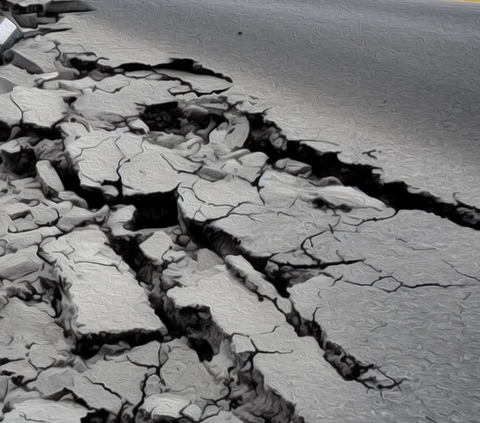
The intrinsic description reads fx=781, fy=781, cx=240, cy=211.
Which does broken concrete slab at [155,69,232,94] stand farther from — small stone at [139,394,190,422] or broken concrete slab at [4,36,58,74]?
small stone at [139,394,190,422]

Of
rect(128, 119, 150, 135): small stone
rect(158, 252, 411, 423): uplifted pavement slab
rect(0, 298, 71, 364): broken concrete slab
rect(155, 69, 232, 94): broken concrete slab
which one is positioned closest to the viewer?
rect(158, 252, 411, 423): uplifted pavement slab

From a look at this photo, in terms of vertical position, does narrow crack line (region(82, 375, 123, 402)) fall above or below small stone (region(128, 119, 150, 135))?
below

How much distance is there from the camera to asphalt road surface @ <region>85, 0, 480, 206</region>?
1.48 metres

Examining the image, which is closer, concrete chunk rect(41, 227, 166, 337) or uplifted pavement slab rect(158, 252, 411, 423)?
uplifted pavement slab rect(158, 252, 411, 423)

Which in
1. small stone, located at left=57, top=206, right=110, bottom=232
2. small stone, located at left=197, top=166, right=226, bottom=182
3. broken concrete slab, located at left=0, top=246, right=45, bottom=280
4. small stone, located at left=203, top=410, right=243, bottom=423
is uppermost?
small stone, located at left=197, top=166, right=226, bottom=182

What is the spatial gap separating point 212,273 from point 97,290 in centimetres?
18

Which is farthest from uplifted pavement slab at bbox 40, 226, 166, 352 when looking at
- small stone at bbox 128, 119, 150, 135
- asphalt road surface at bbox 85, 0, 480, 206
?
asphalt road surface at bbox 85, 0, 480, 206

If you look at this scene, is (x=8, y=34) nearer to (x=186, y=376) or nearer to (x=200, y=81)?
(x=200, y=81)

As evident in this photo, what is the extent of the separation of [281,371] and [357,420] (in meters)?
0.13

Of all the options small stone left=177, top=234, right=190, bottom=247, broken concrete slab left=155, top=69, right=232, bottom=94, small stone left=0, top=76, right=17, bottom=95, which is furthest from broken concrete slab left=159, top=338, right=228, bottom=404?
small stone left=0, top=76, right=17, bottom=95

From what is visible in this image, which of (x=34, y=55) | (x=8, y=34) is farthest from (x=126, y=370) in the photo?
(x=8, y=34)

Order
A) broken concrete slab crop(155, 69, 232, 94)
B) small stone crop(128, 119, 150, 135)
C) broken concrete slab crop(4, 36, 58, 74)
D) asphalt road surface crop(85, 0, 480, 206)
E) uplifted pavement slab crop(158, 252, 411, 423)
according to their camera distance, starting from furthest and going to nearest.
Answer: broken concrete slab crop(4, 36, 58, 74)
broken concrete slab crop(155, 69, 232, 94)
small stone crop(128, 119, 150, 135)
asphalt road surface crop(85, 0, 480, 206)
uplifted pavement slab crop(158, 252, 411, 423)

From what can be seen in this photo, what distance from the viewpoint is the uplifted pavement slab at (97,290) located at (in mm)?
1137

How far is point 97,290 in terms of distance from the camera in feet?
3.94
